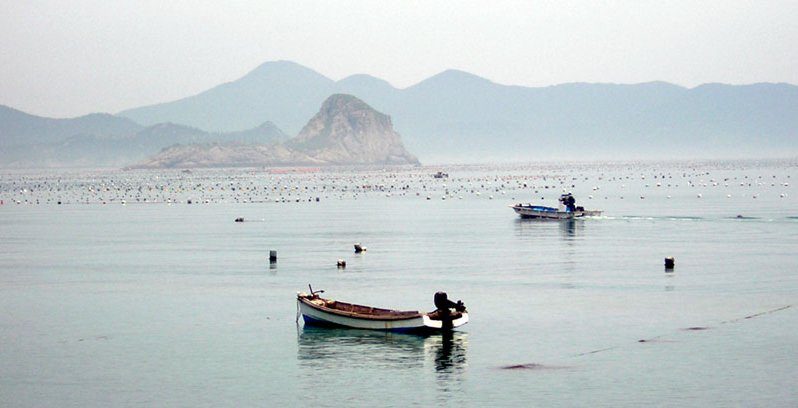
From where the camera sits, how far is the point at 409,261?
75.2m

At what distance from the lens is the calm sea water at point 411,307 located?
3934 centimetres

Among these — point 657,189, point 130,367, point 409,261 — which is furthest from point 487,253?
point 657,189

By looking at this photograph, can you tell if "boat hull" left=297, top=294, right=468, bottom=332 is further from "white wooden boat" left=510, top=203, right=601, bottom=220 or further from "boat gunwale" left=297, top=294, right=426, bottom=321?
"white wooden boat" left=510, top=203, right=601, bottom=220

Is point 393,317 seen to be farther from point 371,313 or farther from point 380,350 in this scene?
point 380,350

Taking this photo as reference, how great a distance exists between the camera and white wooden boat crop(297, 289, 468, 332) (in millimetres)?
47281

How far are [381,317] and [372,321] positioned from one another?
1.82 ft

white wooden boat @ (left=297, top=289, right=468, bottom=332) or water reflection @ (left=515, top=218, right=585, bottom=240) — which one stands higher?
water reflection @ (left=515, top=218, right=585, bottom=240)

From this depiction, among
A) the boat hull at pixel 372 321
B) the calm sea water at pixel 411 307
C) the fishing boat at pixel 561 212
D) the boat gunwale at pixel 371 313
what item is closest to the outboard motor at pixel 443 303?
the boat hull at pixel 372 321

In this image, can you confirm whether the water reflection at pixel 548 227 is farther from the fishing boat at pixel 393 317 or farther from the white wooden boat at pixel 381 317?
the fishing boat at pixel 393 317

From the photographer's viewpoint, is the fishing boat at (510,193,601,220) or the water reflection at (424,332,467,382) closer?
the water reflection at (424,332,467,382)

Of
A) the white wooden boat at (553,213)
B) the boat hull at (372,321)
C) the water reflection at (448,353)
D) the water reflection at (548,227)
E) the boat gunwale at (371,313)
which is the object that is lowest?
A: the water reflection at (448,353)

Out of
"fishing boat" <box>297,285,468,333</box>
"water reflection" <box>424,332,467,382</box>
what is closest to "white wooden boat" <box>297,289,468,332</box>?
"fishing boat" <box>297,285,468,333</box>

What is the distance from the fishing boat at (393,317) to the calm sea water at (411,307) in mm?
503

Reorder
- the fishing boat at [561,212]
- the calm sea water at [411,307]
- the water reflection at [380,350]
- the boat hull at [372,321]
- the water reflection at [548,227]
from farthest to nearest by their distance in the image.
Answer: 1. the fishing boat at [561,212]
2. the water reflection at [548,227]
3. the boat hull at [372,321]
4. the water reflection at [380,350]
5. the calm sea water at [411,307]
